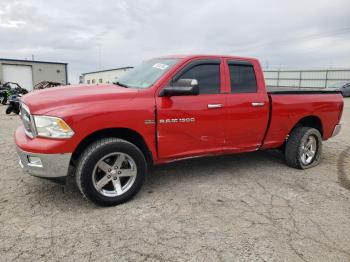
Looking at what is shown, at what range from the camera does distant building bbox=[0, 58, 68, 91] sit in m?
32.4

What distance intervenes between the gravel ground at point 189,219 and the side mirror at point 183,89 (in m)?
1.36

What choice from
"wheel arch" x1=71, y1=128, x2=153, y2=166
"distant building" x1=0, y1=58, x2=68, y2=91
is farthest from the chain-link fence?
"wheel arch" x1=71, y1=128, x2=153, y2=166

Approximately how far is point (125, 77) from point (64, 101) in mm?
1537

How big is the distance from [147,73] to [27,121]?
1705 mm

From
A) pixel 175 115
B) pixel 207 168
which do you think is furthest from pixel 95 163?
pixel 207 168

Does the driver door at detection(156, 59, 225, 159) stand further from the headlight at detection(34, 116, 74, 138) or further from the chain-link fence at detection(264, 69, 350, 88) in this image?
the chain-link fence at detection(264, 69, 350, 88)

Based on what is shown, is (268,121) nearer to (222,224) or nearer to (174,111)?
(174,111)

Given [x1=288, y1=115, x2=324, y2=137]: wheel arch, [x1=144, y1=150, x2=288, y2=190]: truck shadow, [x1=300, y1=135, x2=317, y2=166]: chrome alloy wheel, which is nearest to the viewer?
[x1=144, y1=150, x2=288, y2=190]: truck shadow

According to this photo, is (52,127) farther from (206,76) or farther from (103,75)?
(103,75)

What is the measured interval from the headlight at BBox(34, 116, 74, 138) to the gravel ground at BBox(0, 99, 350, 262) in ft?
3.04

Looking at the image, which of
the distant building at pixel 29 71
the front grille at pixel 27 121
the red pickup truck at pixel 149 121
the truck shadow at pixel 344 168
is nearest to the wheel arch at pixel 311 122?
the red pickup truck at pixel 149 121

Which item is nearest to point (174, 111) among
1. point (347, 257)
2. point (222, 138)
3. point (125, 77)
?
point (222, 138)

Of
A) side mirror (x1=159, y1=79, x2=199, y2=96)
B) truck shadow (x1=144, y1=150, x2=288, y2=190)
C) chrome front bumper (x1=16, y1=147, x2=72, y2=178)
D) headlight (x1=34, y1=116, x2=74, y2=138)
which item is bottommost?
truck shadow (x1=144, y1=150, x2=288, y2=190)

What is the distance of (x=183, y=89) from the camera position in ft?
11.8
